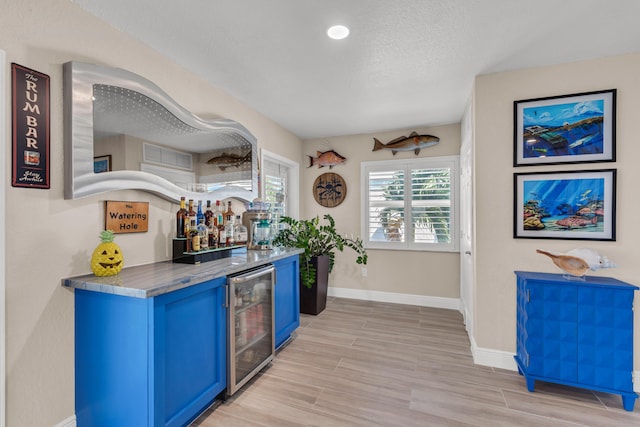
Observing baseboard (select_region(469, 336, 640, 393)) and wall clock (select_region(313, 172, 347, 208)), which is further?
wall clock (select_region(313, 172, 347, 208))

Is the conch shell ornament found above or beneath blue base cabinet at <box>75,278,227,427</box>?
above

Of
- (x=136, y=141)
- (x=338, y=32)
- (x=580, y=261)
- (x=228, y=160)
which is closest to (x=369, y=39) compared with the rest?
(x=338, y=32)

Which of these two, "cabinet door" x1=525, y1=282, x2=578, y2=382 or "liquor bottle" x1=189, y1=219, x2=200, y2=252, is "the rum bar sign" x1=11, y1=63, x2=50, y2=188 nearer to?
"liquor bottle" x1=189, y1=219, x2=200, y2=252

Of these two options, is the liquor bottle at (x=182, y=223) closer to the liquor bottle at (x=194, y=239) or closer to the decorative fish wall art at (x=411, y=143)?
the liquor bottle at (x=194, y=239)

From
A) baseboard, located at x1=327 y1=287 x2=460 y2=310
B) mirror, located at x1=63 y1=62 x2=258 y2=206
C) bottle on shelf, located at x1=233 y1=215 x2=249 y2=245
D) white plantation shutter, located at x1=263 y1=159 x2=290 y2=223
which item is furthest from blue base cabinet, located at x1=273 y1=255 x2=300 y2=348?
baseboard, located at x1=327 y1=287 x2=460 y2=310

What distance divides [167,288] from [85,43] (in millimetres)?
1511

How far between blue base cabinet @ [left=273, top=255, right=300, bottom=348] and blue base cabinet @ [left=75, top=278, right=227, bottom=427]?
88 cm

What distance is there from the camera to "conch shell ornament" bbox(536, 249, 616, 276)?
6.80 feet

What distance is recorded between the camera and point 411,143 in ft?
13.2

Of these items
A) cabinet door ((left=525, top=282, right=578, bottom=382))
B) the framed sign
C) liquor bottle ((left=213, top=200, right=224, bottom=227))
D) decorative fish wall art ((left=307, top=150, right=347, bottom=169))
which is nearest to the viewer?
the framed sign

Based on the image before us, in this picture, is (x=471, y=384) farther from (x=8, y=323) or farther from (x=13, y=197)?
(x=13, y=197)

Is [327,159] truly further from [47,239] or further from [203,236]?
[47,239]

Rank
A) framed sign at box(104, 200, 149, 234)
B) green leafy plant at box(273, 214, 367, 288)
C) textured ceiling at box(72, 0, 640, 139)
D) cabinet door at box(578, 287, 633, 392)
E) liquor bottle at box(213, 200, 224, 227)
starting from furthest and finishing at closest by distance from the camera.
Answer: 1. green leafy plant at box(273, 214, 367, 288)
2. liquor bottle at box(213, 200, 224, 227)
3. cabinet door at box(578, 287, 633, 392)
4. framed sign at box(104, 200, 149, 234)
5. textured ceiling at box(72, 0, 640, 139)

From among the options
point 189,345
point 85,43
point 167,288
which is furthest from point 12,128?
point 189,345
